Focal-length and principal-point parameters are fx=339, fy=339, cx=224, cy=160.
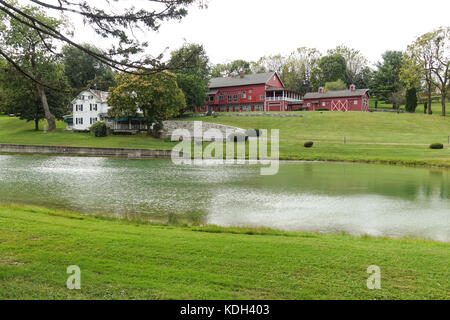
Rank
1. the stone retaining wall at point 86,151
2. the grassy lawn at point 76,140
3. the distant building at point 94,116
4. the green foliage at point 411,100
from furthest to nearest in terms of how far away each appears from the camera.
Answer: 1. the green foliage at point 411,100
2. the distant building at point 94,116
3. the grassy lawn at point 76,140
4. the stone retaining wall at point 86,151

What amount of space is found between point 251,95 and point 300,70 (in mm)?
31994

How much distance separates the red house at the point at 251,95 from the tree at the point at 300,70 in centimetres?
1840

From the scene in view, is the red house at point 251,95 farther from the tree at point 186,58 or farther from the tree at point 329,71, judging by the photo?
the tree at point 186,58

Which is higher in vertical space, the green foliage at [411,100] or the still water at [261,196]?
the green foliage at [411,100]

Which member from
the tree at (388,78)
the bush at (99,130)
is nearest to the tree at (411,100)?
the tree at (388,78)

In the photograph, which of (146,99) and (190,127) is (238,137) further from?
(190,127)

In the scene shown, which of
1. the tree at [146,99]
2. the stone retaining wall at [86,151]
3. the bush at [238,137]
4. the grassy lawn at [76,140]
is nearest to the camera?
the stone retaining wall at [86,151]

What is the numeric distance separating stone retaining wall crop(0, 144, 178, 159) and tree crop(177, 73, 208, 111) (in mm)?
28722

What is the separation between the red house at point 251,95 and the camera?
74750mm

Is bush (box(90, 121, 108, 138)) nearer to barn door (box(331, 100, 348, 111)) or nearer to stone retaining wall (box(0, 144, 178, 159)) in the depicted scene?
stone retaining wall (box(0, 144, 178, 159))

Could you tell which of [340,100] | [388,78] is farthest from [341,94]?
[388,78]

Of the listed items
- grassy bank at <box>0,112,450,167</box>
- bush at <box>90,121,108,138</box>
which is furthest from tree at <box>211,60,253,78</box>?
bush at <box>90,121,108,138</box>

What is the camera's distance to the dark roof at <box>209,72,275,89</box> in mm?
76106
